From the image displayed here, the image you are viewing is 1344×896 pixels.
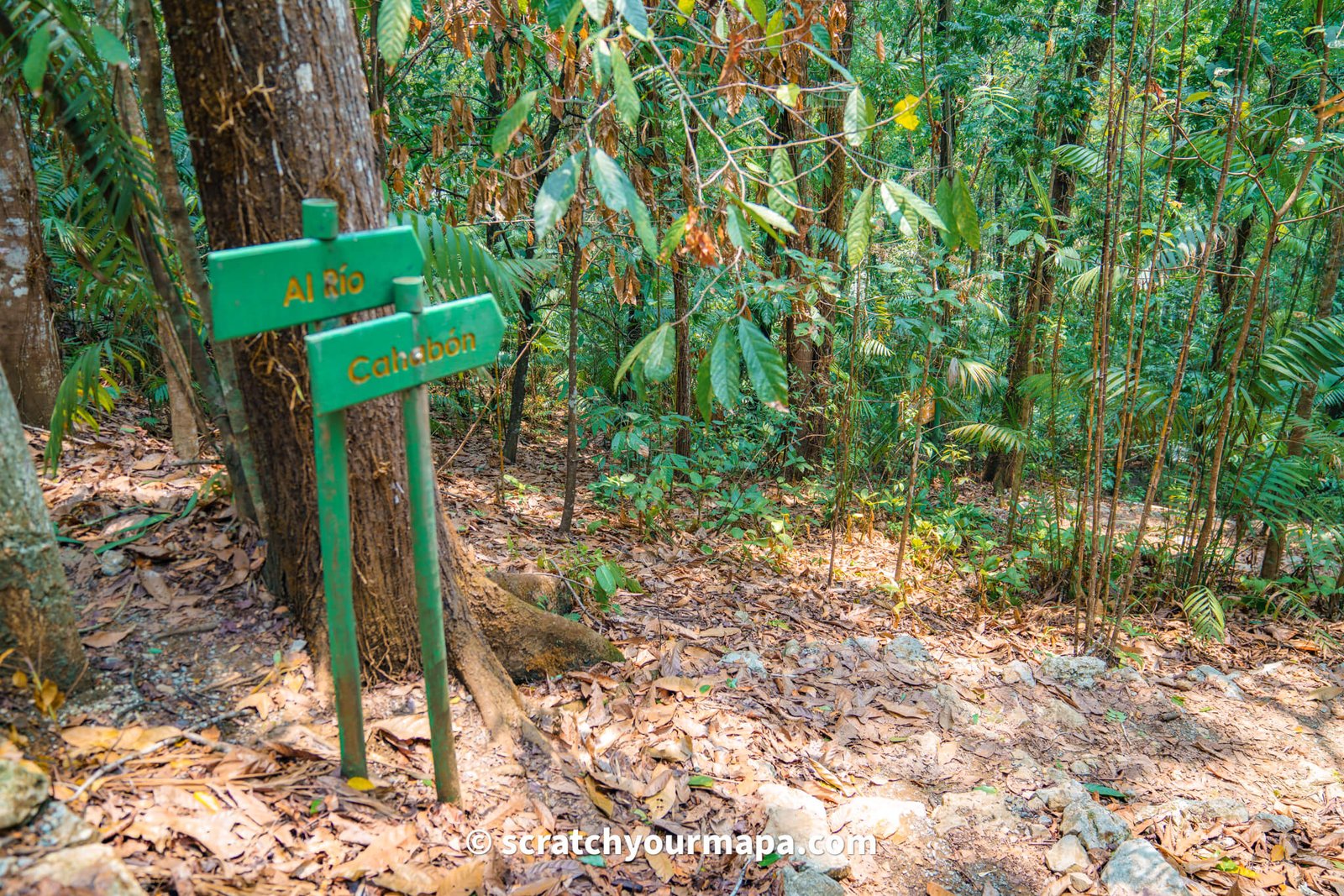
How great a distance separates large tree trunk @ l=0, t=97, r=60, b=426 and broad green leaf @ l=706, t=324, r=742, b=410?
3.55m

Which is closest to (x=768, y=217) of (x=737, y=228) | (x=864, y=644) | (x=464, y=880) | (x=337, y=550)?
(x=737, y=228)

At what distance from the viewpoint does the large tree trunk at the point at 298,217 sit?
196cm

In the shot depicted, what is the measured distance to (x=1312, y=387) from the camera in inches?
180

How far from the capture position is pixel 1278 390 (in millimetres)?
4285

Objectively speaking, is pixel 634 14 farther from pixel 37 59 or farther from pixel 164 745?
pixel 164 745

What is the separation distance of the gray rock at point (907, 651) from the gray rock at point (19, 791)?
10.5 ft

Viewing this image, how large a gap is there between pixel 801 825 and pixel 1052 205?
614 centimetres

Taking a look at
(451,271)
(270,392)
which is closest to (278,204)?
(270,392)

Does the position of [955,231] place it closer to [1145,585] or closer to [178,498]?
[178,498]

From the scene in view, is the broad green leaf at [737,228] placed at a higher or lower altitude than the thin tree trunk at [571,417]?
higher

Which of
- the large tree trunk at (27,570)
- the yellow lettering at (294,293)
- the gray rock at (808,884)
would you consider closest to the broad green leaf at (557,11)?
the yellow lettering at (294,293)

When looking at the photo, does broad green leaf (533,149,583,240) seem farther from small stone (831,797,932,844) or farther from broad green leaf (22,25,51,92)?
small stone (831,797,932,844)

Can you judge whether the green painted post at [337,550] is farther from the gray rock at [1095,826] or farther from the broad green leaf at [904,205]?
the gray rock at [1095,826]

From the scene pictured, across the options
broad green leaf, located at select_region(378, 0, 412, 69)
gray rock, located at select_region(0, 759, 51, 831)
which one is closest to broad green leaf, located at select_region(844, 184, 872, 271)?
broad green leaf, located at select_region(378, 0, 412, 69)
